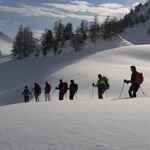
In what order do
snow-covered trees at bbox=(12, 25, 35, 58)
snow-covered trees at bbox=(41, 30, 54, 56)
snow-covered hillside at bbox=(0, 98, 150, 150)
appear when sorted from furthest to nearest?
snow-covered trees at bbox=(12, 25, 35, 58)
snow-covered trees at bbox=(41, 30, 54, 56)
snow-covered hillside at bbox=(0, 98, 150, 150)

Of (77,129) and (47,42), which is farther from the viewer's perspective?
(47,42)

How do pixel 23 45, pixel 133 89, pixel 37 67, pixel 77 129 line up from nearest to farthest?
pixel 77 129, pixel 133 89, pixel 37 67, pixel 23 45

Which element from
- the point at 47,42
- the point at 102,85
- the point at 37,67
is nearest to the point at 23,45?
the point at 47,42

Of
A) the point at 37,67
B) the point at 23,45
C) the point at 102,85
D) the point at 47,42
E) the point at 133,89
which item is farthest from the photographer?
the point at 23,45

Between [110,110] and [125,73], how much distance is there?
131 ft

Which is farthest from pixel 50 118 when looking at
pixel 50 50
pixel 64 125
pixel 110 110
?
pixel 50 50

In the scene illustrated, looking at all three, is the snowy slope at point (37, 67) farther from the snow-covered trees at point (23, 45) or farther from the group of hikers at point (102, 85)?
the group of hikers at point (102, 85)

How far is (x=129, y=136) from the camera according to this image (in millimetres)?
8805

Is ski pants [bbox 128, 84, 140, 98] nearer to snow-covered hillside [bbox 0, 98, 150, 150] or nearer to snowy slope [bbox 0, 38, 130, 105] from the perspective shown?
snow-covered hillside [bbox 0, 98, 150, 150]

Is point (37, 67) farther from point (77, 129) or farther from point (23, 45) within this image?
point (77, 129)

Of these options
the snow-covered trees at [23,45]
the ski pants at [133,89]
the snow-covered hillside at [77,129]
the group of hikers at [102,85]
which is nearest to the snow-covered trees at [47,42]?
the snow-covered trees at [23,45]

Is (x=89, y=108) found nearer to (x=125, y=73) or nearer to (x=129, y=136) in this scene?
(x=129, y=136)

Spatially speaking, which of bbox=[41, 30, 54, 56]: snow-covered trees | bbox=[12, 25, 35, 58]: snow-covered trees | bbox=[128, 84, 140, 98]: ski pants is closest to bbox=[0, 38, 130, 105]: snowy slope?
bbox=[41, 30, 54, 56]: snow-covered trees

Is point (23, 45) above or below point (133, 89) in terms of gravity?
below
